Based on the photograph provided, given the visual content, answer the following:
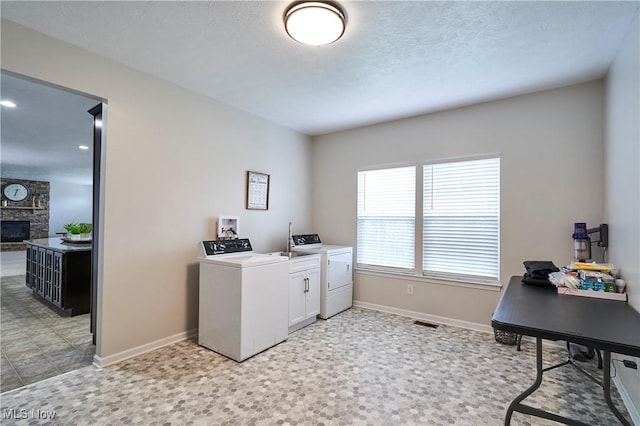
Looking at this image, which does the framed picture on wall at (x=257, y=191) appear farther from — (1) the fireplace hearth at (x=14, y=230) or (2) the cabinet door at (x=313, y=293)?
(1) the fireplace hearth at (x=14, y=230)

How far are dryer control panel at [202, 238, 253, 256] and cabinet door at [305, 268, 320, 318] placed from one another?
2.70 ft

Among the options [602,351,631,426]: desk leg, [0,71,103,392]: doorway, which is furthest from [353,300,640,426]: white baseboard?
[0,71,103,392]: doorway

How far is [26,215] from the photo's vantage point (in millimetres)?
10062

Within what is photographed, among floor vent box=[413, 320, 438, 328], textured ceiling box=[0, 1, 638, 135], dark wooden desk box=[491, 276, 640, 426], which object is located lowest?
floor vent box=[413, 320, 438, 328]

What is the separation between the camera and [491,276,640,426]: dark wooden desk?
4.37 feet

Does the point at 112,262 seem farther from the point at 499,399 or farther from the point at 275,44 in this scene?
the point at 499,399

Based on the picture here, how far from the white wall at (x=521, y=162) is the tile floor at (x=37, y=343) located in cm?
340

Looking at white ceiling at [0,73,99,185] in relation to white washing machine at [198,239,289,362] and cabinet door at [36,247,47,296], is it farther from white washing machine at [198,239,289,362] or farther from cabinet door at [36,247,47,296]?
white washing machine at [198,239,289,362]

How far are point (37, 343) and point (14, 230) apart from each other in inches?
400

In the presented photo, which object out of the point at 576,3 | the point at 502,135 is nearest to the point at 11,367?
the point at 576,3

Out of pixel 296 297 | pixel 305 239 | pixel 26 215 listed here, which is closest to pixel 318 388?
pixel 296 297

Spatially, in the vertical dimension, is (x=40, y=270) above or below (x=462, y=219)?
below

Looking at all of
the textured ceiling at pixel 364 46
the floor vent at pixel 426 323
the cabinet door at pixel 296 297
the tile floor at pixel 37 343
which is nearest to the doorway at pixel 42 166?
the tile floor at pixel 37 343

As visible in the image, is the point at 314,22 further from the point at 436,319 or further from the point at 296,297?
the point at 436,319
